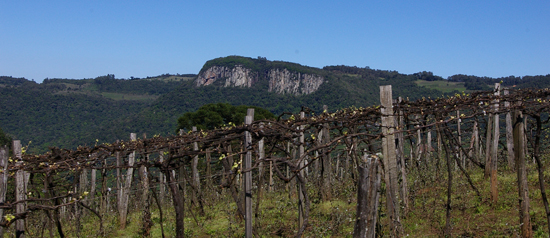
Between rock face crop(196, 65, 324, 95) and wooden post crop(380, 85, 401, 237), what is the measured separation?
265 ft

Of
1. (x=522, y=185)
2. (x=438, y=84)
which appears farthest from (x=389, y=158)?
(x=438, y=84)

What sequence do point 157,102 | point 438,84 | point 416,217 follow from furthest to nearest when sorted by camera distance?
point 157,102 → point 438,84 → point 416,217

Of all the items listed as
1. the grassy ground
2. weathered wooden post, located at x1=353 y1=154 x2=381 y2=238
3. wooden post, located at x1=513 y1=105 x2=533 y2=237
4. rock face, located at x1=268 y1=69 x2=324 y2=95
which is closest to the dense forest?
rock face, located at x1=268 y1=69 x2=324 y2=95

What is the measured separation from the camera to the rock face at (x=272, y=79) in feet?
299

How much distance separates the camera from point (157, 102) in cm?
8019

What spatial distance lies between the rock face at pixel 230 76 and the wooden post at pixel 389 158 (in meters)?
94.8

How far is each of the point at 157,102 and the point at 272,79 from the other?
32.9 meters

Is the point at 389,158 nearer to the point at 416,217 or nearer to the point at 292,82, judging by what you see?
the point at 416,217

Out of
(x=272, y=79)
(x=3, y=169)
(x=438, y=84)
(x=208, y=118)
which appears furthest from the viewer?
(x=272, y=79)

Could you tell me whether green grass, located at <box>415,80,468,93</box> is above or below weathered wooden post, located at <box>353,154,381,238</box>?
above

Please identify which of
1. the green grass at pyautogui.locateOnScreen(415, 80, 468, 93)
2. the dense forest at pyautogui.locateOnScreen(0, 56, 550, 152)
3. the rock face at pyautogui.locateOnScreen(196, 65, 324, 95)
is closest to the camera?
the dense forest at pyautogui.locateOnScreen(0, 56, 550, 152)

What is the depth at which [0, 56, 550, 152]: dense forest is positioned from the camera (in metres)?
60.1

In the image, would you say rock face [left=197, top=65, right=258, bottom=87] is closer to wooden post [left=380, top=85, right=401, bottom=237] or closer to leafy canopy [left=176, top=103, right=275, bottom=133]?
leafy canopy [left=176, top=103, right=275, bottom=133]

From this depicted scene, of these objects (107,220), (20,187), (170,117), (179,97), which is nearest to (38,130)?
(170,117)
